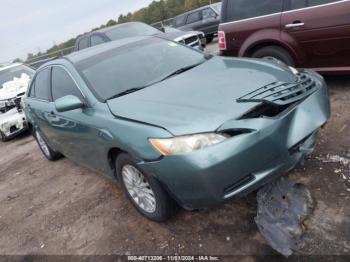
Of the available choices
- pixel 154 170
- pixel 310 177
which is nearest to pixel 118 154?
pixel 154 170

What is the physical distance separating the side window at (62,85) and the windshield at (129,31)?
475 centimetres

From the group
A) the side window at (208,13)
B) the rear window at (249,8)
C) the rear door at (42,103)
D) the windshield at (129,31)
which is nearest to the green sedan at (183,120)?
the rear door at (42,103)

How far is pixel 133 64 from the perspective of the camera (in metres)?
4.02

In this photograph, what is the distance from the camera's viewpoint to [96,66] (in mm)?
4004

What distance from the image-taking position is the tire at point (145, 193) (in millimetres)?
3035

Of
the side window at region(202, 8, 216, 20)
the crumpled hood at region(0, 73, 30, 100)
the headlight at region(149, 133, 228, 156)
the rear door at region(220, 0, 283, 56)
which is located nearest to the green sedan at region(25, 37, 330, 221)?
the headlight at region(149, 133, 228, 156)

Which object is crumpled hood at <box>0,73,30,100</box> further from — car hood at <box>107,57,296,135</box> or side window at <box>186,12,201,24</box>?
side window at <box>186,12,201,24</box>

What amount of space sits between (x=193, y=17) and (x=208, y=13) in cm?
98

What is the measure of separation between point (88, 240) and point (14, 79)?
708cm

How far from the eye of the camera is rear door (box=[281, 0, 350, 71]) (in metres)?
4.69

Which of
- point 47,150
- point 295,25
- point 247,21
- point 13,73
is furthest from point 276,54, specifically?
point 13,73

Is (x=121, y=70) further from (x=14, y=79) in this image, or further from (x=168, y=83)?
(x=14, y=79)

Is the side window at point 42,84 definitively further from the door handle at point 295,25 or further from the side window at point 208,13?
the side window at point 208,13

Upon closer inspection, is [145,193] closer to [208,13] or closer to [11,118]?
[11,118]
